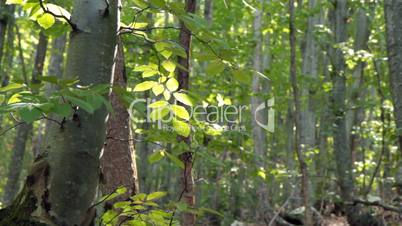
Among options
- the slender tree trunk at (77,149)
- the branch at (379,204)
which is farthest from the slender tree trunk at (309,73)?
the slender tree trunk at (77,149)

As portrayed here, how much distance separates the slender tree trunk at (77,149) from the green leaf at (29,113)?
37cm

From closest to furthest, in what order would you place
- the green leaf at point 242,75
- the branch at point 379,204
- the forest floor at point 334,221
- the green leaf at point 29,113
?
the green leaf at point 29,113, the green leaf at point 242,75, the branch at point 379,204, the forest floor at point 334,221

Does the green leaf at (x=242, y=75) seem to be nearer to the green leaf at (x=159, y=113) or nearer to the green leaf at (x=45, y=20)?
the green leaf at (x=159, y=113)

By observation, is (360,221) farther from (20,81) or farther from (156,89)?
(20,81)

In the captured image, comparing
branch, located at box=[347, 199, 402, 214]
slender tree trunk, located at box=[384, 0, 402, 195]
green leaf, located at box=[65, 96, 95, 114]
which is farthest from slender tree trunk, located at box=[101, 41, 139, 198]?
branch, located at box=[347, 199, 402, 214]

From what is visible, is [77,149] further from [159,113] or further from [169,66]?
[169,66]

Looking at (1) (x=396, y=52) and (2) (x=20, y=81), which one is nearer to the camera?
(2) (x=20, y=81)

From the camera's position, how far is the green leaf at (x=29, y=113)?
1.15 meters

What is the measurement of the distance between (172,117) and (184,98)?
0.17m

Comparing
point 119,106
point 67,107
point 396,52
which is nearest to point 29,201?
point 67,107

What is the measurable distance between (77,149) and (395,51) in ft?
13.3

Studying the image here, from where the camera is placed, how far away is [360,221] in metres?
9.03

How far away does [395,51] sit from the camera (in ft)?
15.6

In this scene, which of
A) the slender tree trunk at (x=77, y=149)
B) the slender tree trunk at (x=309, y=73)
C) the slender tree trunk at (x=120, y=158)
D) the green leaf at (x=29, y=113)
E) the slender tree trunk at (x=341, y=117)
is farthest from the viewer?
the slender tree trunk at (x=309, y=73)
